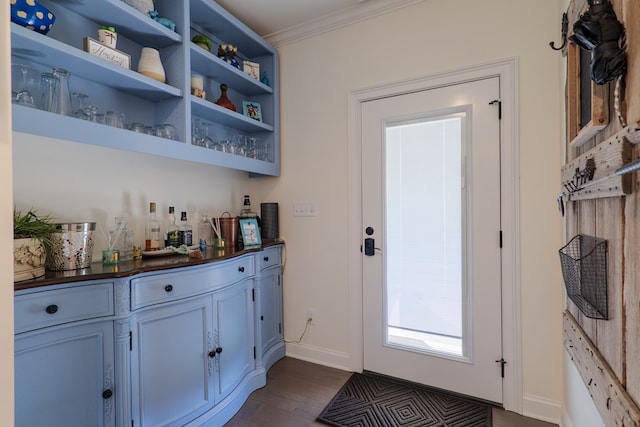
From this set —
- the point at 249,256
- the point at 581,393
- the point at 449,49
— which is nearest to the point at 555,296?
the point at 581,393

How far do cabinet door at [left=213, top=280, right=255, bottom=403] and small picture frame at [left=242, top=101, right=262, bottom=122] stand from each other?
137 centimetres

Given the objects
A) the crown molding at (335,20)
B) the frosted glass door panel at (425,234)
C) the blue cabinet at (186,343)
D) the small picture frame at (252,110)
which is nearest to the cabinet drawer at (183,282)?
the blue cabinet at (186,343)

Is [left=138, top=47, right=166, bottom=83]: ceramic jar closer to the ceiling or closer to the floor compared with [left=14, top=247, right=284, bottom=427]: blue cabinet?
closer to the ceiling

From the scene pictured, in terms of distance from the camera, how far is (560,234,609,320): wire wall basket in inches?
38.1

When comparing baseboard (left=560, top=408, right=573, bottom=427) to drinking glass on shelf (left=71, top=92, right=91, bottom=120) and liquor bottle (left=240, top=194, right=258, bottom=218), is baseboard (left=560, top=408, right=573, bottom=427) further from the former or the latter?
drinking glass on shelf (left=71, top=92, right=91, bottom=120)

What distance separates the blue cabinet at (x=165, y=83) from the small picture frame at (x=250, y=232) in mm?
418

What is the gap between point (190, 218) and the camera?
2.27 m

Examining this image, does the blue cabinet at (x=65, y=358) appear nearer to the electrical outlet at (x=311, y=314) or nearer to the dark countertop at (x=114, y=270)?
the dark countertop at (x=114, y=270)

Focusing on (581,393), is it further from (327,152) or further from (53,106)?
(53,106)

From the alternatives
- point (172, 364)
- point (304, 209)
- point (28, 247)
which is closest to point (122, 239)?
point (28, 247)

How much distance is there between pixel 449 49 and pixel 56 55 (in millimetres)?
→ 2222

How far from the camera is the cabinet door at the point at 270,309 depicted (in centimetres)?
231

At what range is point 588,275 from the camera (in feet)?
3.55

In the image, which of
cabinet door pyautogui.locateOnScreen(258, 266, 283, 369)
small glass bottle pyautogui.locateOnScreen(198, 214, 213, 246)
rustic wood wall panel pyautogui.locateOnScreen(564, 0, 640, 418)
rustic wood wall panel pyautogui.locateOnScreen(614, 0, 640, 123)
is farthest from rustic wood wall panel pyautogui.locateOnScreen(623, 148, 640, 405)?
small glass bottle pyautogui.locateOnScreen(198, 214, 213, 246)
